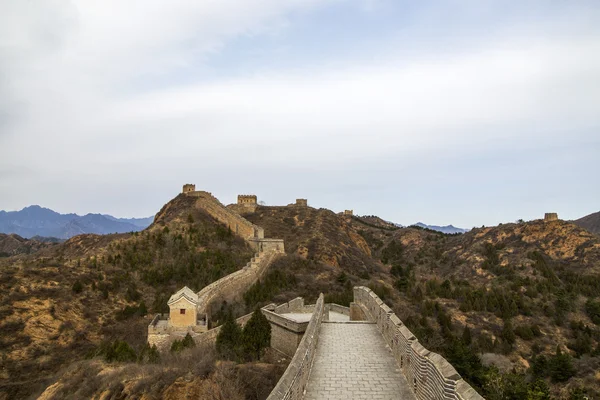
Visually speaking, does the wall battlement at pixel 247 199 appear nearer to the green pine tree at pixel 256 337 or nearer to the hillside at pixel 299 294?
the hillside at pixel 299 294

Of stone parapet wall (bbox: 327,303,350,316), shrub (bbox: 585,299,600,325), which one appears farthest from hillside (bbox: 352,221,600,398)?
stone parapet wall (bbox: 327,303,350,316)

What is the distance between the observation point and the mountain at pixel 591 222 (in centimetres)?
11391

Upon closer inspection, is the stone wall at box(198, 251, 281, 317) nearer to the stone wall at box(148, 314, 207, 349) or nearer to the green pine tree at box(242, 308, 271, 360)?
the stone wall at box(148, 314, 207, 349)

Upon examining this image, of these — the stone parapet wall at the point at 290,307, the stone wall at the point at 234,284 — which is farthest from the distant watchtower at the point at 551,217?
the stone parapet wall at the point at 290,307

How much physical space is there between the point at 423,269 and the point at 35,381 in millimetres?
55915

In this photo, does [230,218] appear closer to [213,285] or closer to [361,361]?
[213,285]

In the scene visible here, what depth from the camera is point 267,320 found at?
69.8 ft

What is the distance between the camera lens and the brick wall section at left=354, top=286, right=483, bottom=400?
270 inches

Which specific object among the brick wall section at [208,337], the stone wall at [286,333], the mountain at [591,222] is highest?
the mountain at [591,222]

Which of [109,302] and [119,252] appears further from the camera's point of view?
[119,252]

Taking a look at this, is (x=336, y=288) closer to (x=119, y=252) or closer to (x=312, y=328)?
(x=119, y=252)

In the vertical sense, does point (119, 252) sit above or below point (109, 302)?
above

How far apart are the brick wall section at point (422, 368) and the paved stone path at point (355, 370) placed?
0.27 meters

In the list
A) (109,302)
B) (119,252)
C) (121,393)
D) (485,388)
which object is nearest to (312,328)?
(121,393)
